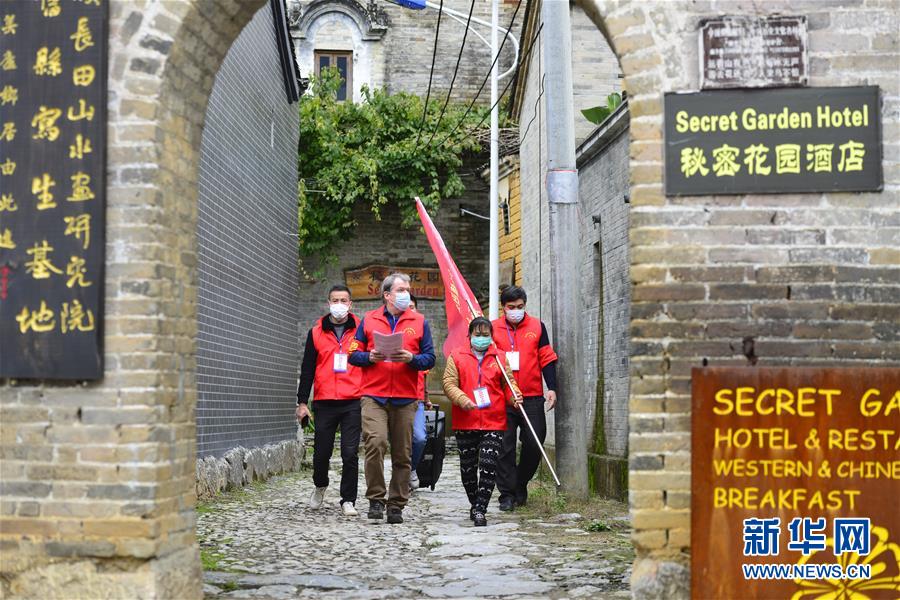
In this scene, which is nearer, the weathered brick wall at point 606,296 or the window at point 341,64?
the weathered brick wall at point 606,296

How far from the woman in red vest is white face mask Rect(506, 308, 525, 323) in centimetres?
34

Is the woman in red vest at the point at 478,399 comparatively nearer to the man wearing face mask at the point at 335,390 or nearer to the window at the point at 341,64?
the man wearing face mask at the point at 335,390

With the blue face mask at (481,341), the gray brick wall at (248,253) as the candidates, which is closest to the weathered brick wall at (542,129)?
the gray brick wall at (248,253)

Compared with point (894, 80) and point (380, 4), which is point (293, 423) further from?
point (380, 4)

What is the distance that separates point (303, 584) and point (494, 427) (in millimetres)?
3373

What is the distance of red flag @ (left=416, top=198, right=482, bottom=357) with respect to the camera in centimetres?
1116

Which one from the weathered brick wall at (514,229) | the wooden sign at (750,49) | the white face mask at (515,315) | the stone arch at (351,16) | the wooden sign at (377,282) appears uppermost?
the stone arch at (351,16)

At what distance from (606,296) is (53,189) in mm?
7755

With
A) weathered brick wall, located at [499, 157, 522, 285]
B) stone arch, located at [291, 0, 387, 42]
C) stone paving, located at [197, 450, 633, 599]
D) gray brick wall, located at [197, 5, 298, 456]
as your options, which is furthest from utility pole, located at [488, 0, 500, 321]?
stone paving, located at [197, 450, 633, 599]

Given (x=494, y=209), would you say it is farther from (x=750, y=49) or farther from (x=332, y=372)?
(x=750, y=49)

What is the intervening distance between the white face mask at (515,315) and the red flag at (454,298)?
0.59 m

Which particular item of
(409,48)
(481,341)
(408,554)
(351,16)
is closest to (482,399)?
(481,341)

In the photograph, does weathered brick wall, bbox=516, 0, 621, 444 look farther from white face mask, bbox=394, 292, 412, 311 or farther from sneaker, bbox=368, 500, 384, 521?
white face mask, bbox=394, 292, 412, 311

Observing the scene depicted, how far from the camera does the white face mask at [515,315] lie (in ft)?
33.8
